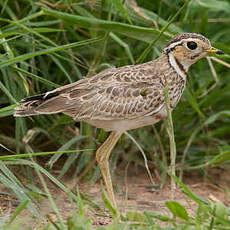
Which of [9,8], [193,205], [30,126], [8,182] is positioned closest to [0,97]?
[30,126]

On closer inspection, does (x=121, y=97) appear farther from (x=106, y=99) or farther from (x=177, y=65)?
(x=177, y=65)

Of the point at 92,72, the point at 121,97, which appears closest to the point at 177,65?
the point at 121,97

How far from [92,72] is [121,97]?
54 cm

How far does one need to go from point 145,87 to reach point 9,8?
110cm

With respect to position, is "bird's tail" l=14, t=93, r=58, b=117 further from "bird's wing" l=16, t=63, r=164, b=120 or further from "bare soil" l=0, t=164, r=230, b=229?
"bare soil" l=0, t=164, r=230, b=229

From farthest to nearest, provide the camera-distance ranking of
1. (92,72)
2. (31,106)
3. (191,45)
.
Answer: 1. (92,72)
2. (191,45)
3. (31,106)

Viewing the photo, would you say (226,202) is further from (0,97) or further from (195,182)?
(0,97)

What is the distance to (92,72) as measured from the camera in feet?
10.6

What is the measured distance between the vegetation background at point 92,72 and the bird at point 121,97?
145 mm

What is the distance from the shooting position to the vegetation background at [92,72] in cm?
297

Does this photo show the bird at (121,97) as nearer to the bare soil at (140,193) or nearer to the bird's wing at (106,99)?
the bird's wing at (106,99)

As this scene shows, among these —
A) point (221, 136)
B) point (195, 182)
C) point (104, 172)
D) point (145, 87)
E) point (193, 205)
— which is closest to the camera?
point (145, 87)

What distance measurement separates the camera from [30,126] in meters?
3.30

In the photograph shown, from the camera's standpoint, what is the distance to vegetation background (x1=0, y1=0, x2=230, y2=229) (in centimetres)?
297
